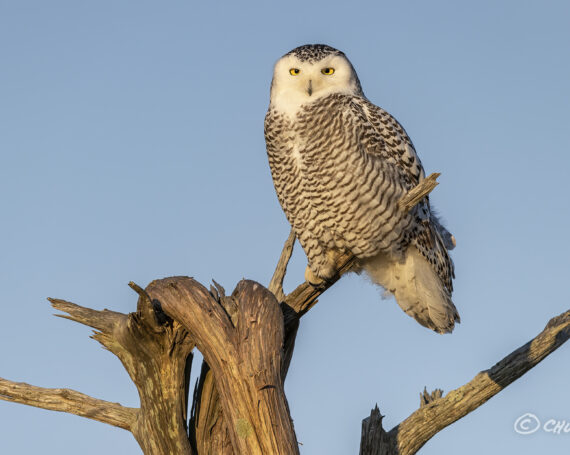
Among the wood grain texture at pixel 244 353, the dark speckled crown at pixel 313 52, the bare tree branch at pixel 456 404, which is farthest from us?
the dark speckled crown at pixel 313 52

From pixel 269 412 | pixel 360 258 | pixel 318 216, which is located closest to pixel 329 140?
pixel 318 216

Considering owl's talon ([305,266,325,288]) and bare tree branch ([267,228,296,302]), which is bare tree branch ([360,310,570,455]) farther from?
bare tree branch ([267,228,296,302])

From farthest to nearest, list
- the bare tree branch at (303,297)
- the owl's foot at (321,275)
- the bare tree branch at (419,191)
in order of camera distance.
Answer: the owl's foot at (321,275)
the bare tree branch at (303,297)
the bare tree branch at (419,191)

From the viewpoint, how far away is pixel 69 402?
565 centimetres

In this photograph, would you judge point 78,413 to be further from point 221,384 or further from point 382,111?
point 382,111

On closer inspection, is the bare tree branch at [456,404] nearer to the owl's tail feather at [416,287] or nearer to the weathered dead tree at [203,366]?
the owl's tail feather at [416,287]

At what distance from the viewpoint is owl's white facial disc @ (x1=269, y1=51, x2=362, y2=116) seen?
6.33 m

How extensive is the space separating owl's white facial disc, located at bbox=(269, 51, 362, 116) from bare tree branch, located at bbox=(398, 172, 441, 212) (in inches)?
49.2

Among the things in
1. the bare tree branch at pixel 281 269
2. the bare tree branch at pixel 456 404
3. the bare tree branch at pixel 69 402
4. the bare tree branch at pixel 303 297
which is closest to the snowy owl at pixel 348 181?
the bare tree branch at pixel 281 269

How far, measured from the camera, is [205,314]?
5.20 meters

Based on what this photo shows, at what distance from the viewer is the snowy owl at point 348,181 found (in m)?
6.11

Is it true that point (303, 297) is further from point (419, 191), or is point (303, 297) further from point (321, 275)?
point (419, 191)

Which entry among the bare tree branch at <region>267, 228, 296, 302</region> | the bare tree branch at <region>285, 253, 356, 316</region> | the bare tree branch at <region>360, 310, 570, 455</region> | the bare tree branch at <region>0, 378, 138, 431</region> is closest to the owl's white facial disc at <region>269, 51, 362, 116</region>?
the bare tree branch at <region>267, 228, 296, 302</region>

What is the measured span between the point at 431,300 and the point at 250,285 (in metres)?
2.08
